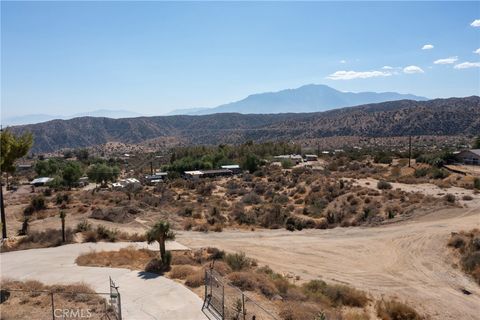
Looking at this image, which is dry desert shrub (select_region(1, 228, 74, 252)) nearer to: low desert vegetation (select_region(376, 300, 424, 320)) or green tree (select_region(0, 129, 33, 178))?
green tree (select_region(0, 129, 33, 178))

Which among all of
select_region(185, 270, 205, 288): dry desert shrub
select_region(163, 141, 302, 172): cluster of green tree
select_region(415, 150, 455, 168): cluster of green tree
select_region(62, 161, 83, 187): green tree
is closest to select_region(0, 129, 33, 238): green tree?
select_region(185, 270, 205, 288): dry desert shrub

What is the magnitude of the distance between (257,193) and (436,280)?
32199 millimetres

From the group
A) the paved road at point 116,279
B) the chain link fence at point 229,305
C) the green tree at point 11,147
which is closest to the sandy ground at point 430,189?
the paved road at point 116,279

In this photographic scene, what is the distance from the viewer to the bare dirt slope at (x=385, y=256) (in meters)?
21.4

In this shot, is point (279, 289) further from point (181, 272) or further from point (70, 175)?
point (70, 175)

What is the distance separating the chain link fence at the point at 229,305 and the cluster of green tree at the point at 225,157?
63.0 metres

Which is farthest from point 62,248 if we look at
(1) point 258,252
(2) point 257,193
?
(2) point 257,193

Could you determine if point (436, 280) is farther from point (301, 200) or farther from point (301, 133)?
point (301, 133)

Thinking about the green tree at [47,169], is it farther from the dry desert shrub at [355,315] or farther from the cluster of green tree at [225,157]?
the dry desert shrub at [355,315]

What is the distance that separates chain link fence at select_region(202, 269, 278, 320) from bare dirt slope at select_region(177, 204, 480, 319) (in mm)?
8437

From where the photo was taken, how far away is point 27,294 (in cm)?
1673

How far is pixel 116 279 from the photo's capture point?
18.6 metres

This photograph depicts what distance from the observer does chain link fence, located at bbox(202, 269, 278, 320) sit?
14.1 meters

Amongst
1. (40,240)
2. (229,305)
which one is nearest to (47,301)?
(229,305)
